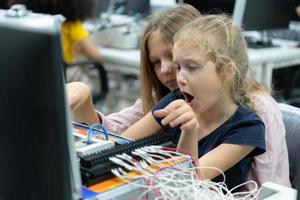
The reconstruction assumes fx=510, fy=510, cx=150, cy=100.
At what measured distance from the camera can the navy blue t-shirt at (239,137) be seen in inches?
52.8

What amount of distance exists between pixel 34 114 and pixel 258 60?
2799 mm

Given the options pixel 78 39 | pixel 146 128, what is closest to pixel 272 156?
pixel 146 128

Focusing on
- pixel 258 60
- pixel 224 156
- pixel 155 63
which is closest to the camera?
pixel 224 156

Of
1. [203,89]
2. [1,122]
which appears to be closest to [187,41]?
[203,89]

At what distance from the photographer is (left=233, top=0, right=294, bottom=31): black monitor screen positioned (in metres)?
3.57

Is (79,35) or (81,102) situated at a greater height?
(81,102)

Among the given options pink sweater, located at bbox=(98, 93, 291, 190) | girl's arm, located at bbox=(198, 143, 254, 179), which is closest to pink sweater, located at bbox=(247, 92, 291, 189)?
pink sweater, located at bbox=(98, 93, 291, 190)

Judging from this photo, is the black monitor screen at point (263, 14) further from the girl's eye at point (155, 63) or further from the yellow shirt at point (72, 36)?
the girl's eye at point (155, 63)

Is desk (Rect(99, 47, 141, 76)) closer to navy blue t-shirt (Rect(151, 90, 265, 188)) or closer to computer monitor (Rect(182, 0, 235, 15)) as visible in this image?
computer monitor (Rect(182, 0, 235, 15))

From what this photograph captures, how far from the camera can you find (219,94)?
1402mm

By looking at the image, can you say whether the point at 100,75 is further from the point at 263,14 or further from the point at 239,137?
the point at 239,137

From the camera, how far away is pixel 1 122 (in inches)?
29.7

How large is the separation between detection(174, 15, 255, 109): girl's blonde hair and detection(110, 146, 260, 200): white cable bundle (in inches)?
18.0

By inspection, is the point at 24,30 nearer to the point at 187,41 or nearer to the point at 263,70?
the point at 187,41
